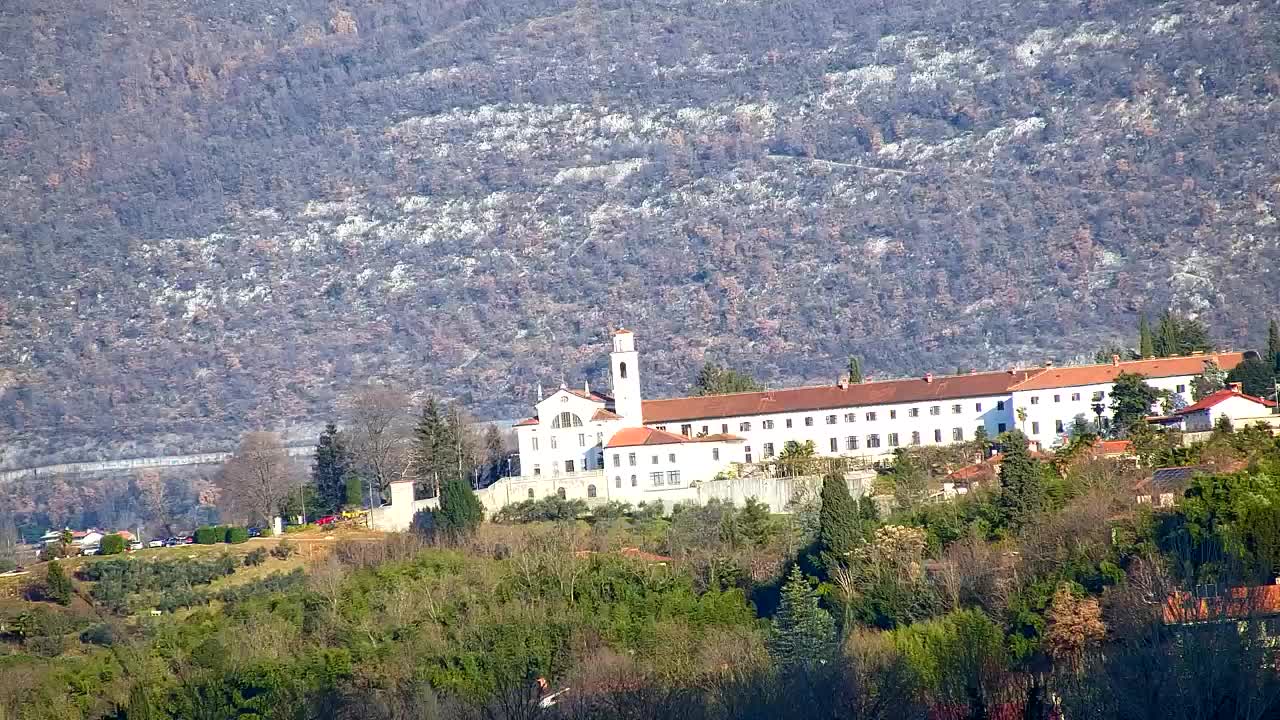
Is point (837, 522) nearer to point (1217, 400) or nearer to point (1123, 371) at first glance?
point (1217, 400)

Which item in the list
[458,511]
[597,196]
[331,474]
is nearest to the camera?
[458,511]

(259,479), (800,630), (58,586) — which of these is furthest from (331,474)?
(800,630)

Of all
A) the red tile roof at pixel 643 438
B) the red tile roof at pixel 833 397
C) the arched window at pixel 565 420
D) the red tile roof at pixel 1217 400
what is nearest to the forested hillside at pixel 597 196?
the red tile roof at pixel 833 397

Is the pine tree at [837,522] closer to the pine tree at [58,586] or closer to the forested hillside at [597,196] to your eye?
the pine tree at [58,586]

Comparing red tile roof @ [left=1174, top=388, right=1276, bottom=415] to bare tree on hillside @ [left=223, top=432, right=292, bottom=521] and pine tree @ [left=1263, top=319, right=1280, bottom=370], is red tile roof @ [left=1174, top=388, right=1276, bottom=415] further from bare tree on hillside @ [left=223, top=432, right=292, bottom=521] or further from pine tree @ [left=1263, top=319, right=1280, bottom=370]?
bare tree on hillside @ [left=223, top=432, right=292, bottom=521]

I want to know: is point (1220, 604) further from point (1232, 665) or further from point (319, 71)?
point (319, 71)
